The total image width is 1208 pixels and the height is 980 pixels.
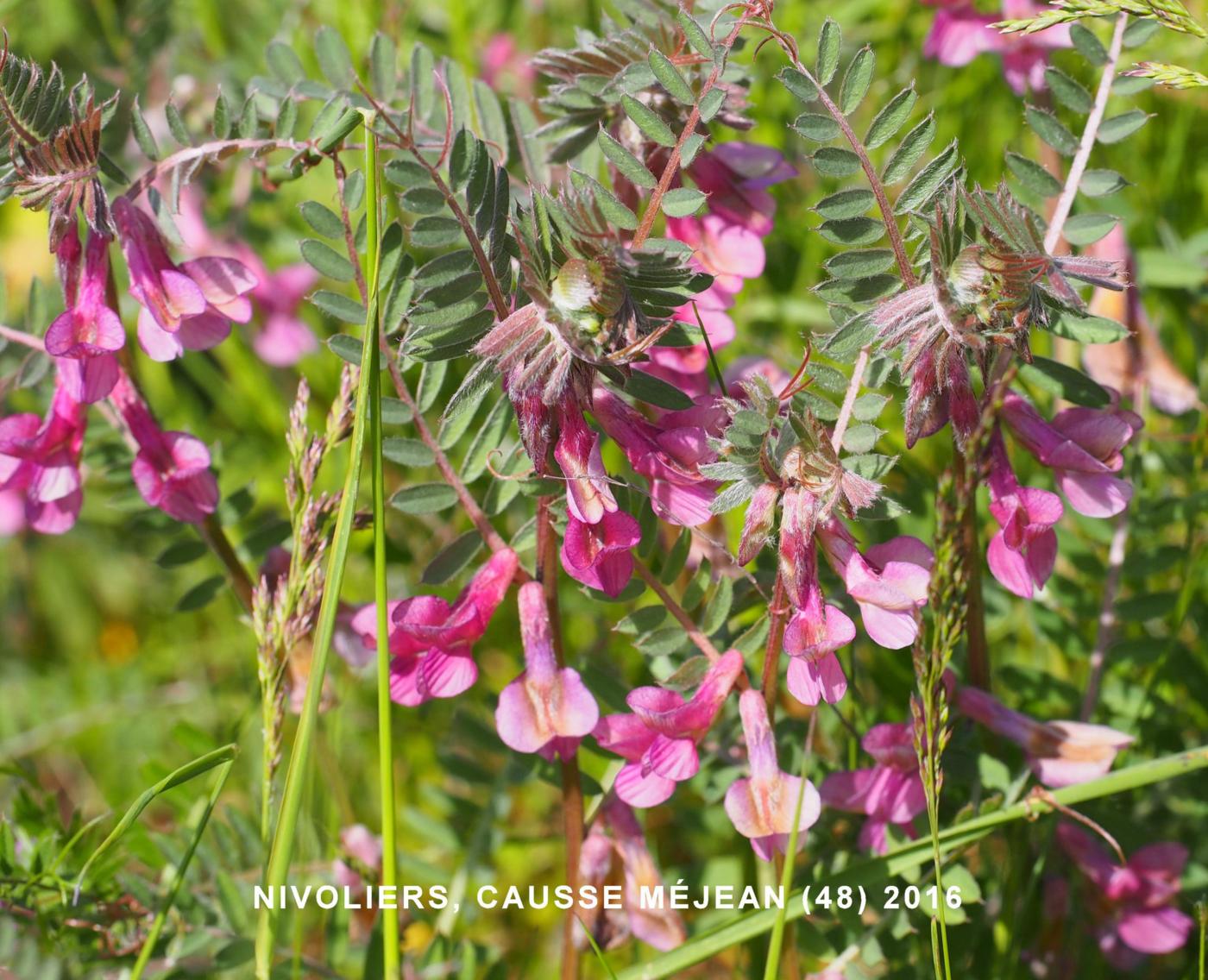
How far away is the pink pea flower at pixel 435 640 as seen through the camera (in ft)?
4.06

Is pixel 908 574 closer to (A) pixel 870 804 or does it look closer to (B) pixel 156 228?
(A) pixel 870 804

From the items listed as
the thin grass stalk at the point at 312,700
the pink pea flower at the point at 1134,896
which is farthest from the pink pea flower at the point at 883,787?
the thin grass stalk at the point at 312,700

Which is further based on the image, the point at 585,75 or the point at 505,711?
the point at 585,75

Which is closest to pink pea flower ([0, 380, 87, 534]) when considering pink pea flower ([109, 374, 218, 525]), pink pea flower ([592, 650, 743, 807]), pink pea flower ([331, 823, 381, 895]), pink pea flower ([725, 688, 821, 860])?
pink pea flower ([109, 374, 218, 525])

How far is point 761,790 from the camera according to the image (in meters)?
1.23

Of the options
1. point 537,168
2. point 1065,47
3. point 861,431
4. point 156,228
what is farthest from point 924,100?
point 156,228

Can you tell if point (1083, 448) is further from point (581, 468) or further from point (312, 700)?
point (312, 700)

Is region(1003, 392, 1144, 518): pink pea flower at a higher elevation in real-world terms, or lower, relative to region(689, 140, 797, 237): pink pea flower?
lower

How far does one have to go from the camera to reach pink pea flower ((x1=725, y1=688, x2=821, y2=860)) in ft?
3.97

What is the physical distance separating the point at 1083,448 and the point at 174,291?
96 centimetres

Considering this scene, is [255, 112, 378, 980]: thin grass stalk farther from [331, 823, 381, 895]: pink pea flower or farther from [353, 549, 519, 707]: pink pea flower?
[331, 823, 381, 895]: pink pea flower

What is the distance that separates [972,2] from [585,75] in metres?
0.86

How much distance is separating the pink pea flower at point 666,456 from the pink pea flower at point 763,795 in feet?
0.69

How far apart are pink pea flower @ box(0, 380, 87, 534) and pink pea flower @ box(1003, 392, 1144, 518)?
1029 millimetres
